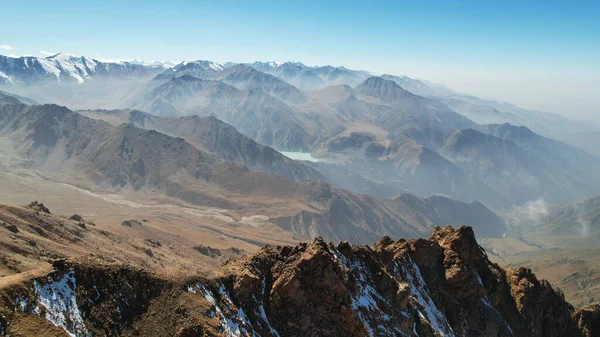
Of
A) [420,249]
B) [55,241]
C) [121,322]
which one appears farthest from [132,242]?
[121,322]

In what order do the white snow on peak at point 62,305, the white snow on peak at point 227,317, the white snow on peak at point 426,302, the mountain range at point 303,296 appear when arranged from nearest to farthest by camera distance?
1. the white snow on peak at point 62,305
2. the mountain range at point 303,296
3. the white snow on peak at point 227,317
4. the white snow on peak at point 426,302

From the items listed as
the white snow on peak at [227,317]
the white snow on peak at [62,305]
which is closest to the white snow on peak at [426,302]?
the white snow on peak at [227,317]

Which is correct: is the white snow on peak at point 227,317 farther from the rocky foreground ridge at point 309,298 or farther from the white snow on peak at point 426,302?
the white snow on peak at point 426,302

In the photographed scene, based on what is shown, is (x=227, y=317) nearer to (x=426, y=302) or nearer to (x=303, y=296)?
(x=303, y=296)

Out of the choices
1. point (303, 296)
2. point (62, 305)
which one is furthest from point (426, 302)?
point (62, 305)

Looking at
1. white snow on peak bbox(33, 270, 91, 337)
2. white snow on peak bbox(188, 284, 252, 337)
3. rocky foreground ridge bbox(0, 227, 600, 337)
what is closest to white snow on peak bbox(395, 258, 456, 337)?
rocky foreground ridge bbox(0, 227, 600, 337)

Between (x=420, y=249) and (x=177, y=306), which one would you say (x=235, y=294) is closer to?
(x=177, y=306)

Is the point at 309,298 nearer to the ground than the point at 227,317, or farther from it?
nearer to the ground

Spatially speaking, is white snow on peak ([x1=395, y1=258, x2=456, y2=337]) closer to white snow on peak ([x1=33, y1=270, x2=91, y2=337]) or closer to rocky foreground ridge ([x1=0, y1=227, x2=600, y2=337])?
rocky foreground ridge ([x1=0, y1=227, x2=600, y2=337])
